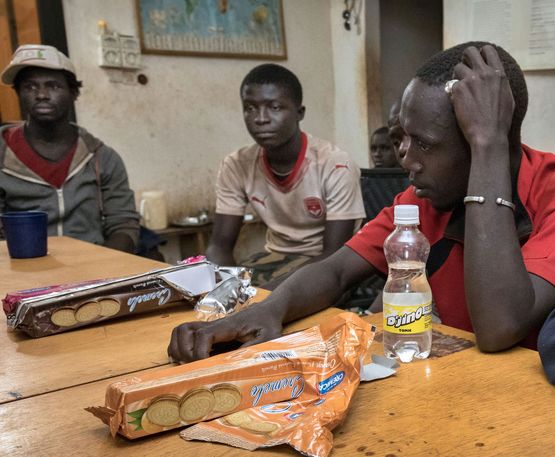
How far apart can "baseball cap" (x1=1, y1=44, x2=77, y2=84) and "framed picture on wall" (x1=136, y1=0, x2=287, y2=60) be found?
1.09 m

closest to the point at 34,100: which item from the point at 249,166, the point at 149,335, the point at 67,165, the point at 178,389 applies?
the point at 67,165

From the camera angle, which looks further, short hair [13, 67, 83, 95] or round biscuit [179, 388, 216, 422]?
short hair [13, 67, 83, 95]

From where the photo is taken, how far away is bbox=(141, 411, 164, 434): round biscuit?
723mm

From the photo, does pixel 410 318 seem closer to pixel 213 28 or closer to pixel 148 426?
pixel 148 426

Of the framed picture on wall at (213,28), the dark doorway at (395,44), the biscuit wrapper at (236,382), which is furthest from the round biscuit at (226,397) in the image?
the dark doorway at (395,44)

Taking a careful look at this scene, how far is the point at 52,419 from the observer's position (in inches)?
31.7

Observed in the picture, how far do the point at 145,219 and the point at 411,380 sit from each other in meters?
3.13

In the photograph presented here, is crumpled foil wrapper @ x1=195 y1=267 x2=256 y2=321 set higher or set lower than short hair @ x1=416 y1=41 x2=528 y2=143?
lower

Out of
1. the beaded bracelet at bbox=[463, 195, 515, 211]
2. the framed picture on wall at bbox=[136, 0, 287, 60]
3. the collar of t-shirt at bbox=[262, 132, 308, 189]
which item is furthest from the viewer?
the framed picture on wall at bbox=[136, 0, 287, 60]

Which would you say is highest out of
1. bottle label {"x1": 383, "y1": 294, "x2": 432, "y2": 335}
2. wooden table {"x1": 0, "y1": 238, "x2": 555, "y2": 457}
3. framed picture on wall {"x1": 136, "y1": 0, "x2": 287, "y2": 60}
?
framed picture on wall {"x1": 136, "y1": 0, "x2": 287, "y2": 60}

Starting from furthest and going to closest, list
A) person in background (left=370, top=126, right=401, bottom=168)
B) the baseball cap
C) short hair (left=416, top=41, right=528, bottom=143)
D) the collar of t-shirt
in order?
person in background (left=370, top=126, right=401, bottom=168), the baseball cap, the collar of t-shirt, short hair (left=416, top=41, right=528, bottom=143)

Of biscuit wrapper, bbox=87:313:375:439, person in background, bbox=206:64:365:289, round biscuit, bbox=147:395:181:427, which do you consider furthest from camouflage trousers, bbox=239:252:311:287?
round biscuit, bbox=147:395:181:427

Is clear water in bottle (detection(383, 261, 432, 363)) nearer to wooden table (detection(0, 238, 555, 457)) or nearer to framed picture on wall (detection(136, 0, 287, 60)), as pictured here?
wooden table (detection(0, 238, 555, 457))

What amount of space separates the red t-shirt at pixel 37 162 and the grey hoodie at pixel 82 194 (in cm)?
2
